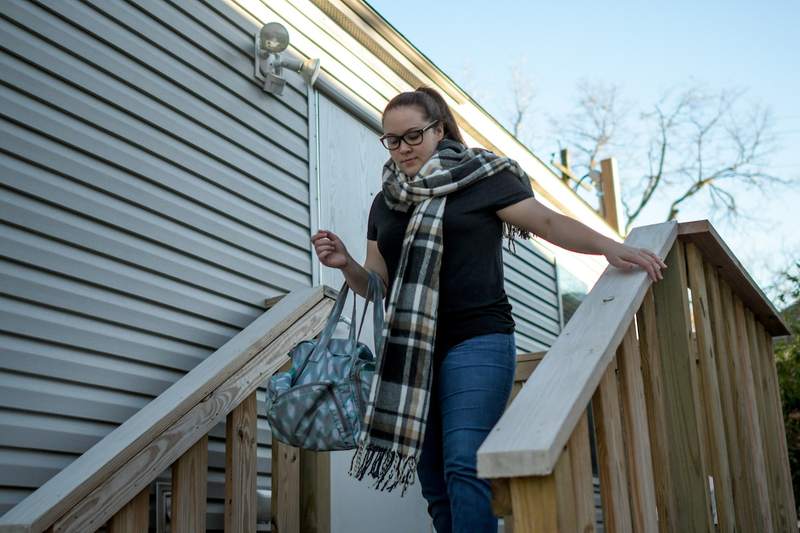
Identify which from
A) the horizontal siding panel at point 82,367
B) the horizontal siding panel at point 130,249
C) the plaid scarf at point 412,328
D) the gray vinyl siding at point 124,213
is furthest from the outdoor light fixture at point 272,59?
the plaid scarf at point 412,328

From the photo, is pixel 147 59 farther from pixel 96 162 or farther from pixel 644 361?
pixel 644 361

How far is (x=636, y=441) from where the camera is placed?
6.47 feet

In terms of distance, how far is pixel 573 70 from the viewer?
2106cm

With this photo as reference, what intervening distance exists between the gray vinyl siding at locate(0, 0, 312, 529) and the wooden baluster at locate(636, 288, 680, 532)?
1830mm

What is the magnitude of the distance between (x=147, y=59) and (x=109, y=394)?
1329mm

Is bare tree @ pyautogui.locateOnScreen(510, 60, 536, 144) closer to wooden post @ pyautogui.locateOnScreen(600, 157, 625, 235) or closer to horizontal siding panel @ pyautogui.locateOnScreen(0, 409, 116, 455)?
wooden post @ pyautogui.locateOnScreen(600, 157, 625, 235)

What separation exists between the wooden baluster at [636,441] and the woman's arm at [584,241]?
0.56ft

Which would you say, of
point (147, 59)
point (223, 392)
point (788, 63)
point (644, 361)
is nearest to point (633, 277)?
point (644, 361)

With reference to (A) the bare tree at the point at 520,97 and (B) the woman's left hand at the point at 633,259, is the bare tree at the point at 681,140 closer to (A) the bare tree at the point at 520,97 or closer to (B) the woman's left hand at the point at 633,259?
(A) the bare tree at the point at 520,97

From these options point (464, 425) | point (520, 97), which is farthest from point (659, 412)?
point (520, 97)

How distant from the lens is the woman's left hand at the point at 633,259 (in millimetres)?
2131

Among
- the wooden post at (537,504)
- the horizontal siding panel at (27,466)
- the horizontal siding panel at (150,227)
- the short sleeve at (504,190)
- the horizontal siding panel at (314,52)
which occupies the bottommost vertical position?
the wooden post at (537,504)

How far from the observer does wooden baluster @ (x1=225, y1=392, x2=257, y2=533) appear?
2691 millimetres

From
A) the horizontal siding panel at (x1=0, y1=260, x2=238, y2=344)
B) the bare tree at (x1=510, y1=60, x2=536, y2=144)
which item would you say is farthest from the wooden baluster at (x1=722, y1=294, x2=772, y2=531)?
the bare tree at (x1=510, y1=60, x2=536, y2=144)
